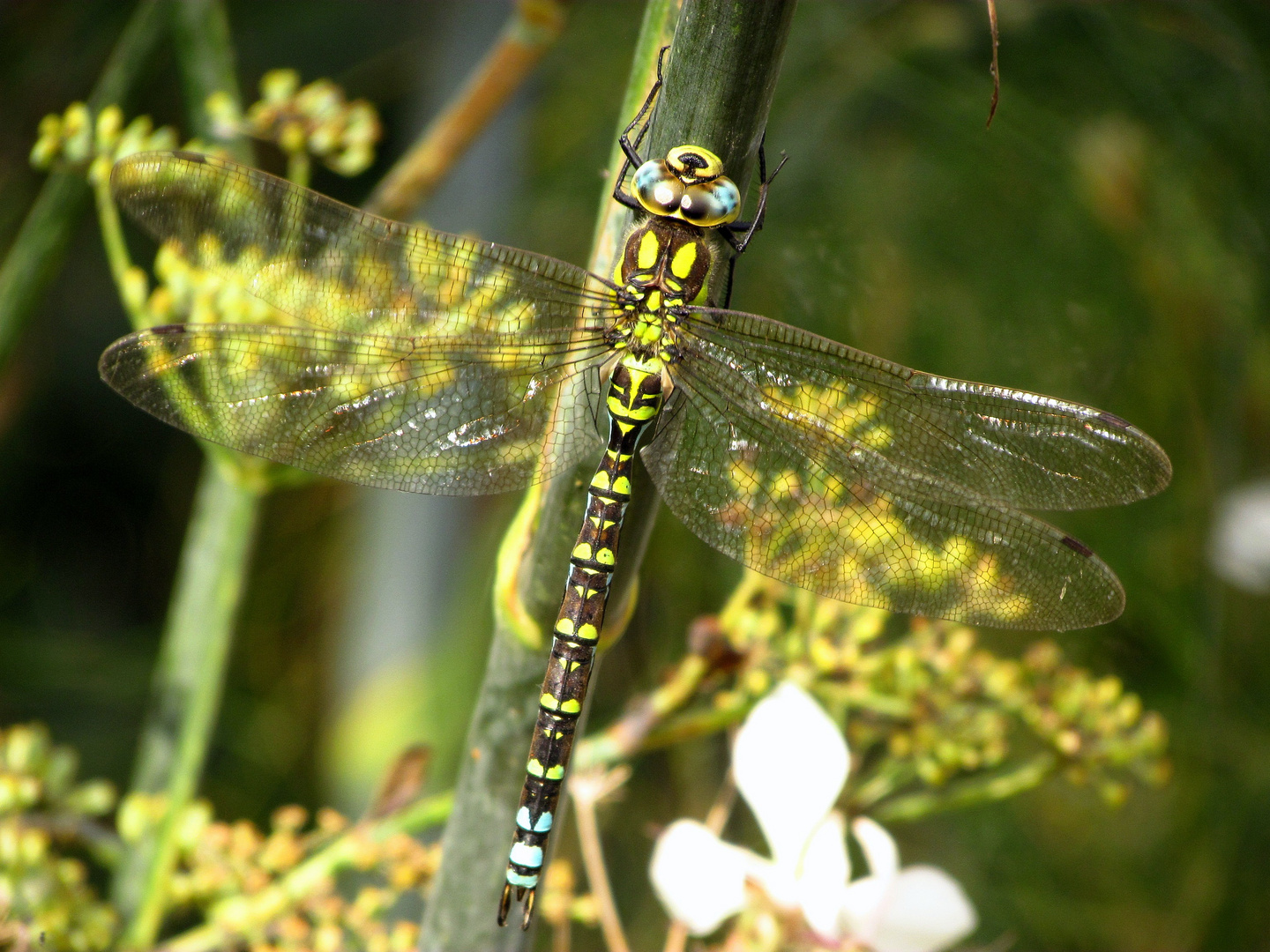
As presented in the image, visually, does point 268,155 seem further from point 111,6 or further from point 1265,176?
point 1265,176

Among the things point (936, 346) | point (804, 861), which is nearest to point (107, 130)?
point (804, 861)

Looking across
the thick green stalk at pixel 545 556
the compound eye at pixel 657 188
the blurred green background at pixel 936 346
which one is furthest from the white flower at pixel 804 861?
the blurred green background at pixel 936 346

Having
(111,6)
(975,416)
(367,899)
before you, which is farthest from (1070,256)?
(111,6)

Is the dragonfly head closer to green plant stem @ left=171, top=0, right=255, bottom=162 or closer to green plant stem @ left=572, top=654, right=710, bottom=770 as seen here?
green plant stem @ left=572, top=654, right=710, bottom=770

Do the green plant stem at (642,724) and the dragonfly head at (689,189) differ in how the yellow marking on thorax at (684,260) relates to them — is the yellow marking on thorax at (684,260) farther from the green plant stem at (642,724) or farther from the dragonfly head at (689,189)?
the green plant stem at (642,724)

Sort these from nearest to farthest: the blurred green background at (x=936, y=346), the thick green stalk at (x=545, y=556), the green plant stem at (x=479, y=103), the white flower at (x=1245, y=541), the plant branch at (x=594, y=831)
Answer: the thick green stalk at (x=545, y=556)
the plant branch at (x=594, y=831)
the green plant stem at (x=479, y=103)
the blurred green background at (x=936, y=346)
the white flower at (x=1245, y=541)

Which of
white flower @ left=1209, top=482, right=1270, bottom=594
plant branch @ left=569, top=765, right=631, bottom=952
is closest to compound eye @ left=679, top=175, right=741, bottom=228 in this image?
plant branch @ left=569, top=765, right=631, bottom=952

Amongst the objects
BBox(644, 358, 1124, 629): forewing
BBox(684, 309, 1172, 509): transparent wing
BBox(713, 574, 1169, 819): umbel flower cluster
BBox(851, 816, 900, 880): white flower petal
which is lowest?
BBox(851, 816, 900, 880): white flower petal
